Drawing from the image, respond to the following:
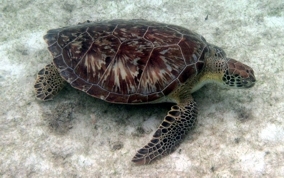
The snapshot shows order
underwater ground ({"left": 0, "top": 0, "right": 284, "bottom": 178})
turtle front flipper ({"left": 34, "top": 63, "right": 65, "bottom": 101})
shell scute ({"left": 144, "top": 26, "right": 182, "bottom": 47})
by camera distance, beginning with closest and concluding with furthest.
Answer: underwater ground ({"left": 0, "top": 0, "right": 284, "bottom": 178}) < shell scute ({"left": 144, "top": 26, "right": 182, "bottom": 47}) < turtle front flipper ({"left": 34, "top": 63, "right": 65, "bottom": 101})

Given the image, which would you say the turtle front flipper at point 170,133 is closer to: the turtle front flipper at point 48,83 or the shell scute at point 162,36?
the shell scute at point 162,36

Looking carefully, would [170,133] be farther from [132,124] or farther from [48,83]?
[48,83]

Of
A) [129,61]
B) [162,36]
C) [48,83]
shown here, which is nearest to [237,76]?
[162,36]

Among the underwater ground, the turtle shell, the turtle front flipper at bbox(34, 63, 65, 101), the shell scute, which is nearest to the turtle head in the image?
the underwater ground

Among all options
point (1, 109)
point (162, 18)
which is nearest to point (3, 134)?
point (1, 109)

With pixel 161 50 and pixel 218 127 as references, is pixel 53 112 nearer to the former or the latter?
pixel 161 50

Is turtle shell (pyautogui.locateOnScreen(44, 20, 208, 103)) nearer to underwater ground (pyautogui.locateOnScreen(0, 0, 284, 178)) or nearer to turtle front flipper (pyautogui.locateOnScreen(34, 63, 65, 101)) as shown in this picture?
turtle front flipper (pyautogui.locateOnScreen(34, 63, 65, 101))
